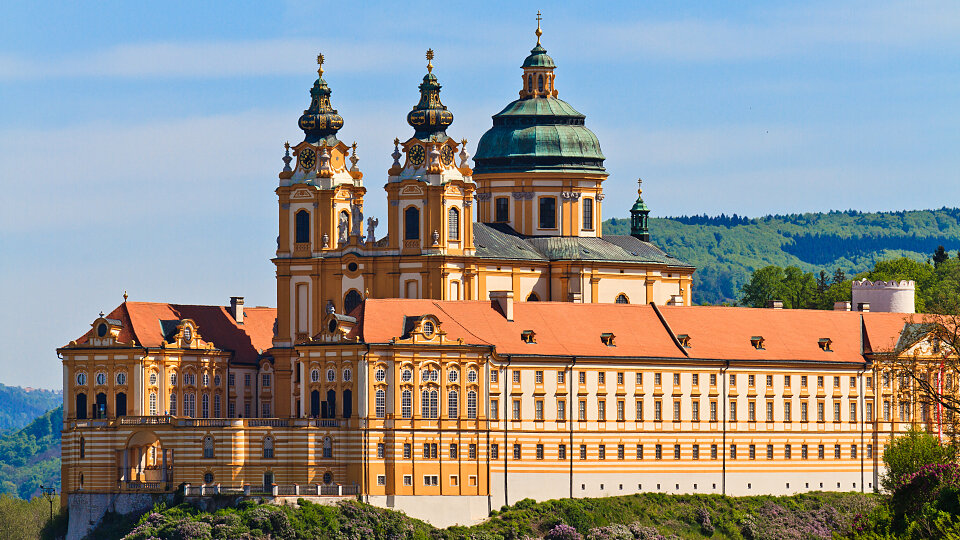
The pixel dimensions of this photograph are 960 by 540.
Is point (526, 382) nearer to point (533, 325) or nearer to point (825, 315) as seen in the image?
point (533, 325)

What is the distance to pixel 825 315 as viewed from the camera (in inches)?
6033

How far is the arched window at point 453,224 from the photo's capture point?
5773 inches

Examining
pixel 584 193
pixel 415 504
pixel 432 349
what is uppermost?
pixel 584 193

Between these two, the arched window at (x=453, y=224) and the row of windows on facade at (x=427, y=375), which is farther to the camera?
the arched window at (x=453, y=224)

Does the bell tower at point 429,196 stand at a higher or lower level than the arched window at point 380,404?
higher

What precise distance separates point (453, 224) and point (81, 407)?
26.4m

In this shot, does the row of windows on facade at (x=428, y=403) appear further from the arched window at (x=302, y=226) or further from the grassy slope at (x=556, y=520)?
the arched window at (x=302, y=226)

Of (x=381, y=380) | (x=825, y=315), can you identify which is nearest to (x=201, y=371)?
(x=381, y=380)

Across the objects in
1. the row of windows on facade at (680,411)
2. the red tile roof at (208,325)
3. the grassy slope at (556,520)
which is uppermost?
the red tile roof at (208,325)

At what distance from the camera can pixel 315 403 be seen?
137875 mm

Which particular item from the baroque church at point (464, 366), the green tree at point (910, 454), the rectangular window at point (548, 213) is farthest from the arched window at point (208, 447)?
the green tree at point (910, 454)

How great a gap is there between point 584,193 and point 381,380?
30.9 meters

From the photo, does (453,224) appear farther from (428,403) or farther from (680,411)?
(680,411)

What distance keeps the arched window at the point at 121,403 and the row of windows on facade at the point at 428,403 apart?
57.0 ft
